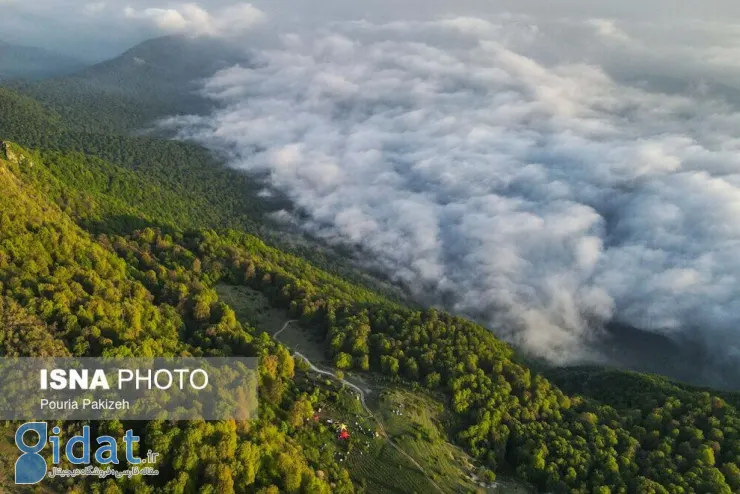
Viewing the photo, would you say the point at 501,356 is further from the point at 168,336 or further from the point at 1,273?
the point at 1,273

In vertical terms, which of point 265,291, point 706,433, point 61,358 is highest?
point 61,358

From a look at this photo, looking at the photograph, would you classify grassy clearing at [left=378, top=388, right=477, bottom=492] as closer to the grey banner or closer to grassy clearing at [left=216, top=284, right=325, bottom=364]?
grassy clearing at [left=216, top=284, right=325, bottom=364]

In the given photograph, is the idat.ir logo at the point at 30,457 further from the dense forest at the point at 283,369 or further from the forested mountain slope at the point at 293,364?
the forested mountain slope at the point at 293,364

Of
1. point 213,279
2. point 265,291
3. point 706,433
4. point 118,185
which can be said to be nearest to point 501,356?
point 706,433

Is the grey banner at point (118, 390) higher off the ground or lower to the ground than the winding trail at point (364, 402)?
higher

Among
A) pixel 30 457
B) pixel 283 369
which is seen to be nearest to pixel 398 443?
pixel 283 369

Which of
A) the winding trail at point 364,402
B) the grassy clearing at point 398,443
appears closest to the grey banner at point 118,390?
the grassy clearing at point 398,443
